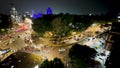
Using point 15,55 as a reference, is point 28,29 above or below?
above

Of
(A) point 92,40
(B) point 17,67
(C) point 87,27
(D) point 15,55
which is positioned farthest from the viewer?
(C) point 87,27

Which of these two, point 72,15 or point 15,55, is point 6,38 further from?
point 72,15

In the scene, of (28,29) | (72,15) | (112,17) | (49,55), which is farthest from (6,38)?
(112,17)

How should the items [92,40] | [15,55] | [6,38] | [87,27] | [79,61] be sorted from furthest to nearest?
[87,27], [6,38], [92,40], [15,55], [79,61]

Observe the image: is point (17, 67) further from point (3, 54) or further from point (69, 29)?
point (69, 29)

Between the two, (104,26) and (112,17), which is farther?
(112,17)

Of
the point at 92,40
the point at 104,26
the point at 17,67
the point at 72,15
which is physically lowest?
the point at 17,67
